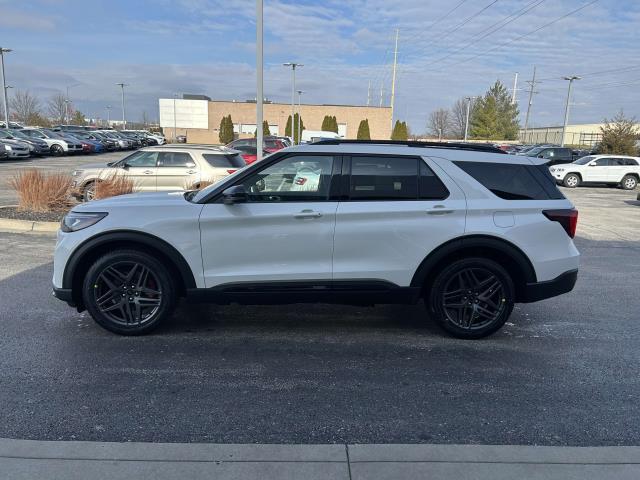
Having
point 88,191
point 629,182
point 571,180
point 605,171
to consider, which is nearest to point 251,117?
point 571,180

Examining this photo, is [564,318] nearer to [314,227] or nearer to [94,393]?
[314,227]

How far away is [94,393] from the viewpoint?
3514 millimetres

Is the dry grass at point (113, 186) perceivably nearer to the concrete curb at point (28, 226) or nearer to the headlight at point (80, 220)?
the concrete curb at point (28, 226)

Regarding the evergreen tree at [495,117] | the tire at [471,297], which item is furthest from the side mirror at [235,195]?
the evergreen tree at [495,117]

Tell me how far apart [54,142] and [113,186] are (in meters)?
27.4

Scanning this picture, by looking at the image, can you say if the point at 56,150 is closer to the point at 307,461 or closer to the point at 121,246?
the point at 121,246

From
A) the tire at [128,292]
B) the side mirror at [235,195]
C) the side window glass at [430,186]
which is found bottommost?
the tire at [128,292]

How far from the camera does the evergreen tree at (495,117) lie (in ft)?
279

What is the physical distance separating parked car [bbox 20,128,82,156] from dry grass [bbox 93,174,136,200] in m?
26.3

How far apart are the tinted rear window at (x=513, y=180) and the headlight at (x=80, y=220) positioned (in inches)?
129

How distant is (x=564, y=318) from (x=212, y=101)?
73.5 metres

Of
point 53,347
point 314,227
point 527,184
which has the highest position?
point 527,184

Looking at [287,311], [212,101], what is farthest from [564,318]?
[212,101]

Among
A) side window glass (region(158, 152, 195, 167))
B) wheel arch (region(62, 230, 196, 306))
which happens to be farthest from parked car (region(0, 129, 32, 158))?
wheel arch (region(62, 230, 196, 306))
